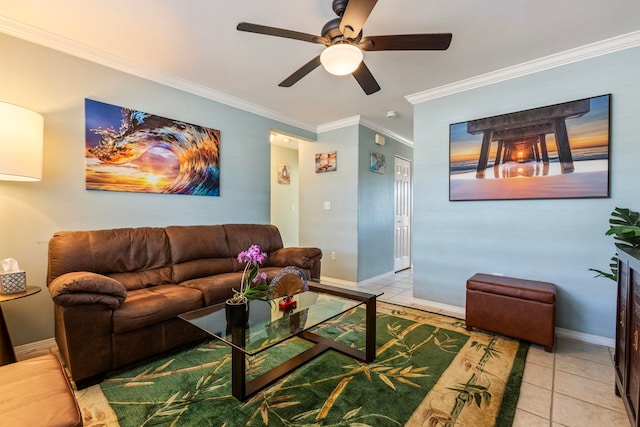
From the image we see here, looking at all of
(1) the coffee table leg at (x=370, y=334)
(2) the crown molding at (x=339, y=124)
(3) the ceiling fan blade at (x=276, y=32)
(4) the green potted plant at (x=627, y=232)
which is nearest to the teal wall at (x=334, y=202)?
(2) the crown molding at (x=339, y=124)

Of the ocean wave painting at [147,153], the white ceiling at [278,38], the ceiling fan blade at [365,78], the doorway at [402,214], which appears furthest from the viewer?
the doorway at [402,214]

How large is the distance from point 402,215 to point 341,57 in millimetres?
4110

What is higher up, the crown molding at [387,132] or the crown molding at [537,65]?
the crown molding at [537,65]

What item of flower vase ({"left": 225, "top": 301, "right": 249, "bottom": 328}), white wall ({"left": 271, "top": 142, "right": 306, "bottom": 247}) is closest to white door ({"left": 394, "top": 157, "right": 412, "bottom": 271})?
white wall ({"left": 271, "top": 142, "right": 306, "bottom": 247})

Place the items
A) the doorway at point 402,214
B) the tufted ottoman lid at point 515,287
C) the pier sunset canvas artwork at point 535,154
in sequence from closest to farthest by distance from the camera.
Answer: the tufted ottoman lid at point 515,287, the pier sunset canvas artwork at point 535,154, the doorway at point 402,214

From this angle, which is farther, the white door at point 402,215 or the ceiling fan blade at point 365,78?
the white door at point 402,215

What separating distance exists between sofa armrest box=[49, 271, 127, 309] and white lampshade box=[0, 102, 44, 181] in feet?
2.53

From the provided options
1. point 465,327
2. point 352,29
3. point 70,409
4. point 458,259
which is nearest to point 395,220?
point 458,259

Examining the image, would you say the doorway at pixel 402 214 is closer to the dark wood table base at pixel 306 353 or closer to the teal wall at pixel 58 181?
the dark wood table base at pixel 306 353

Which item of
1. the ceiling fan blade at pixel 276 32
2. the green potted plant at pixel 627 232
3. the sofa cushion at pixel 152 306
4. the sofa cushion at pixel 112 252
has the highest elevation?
the ceiling fan blade at pixel 276 32

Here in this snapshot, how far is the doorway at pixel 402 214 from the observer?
5.30m

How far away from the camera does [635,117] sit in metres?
2.33

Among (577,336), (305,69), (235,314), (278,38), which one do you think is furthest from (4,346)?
(577,336)

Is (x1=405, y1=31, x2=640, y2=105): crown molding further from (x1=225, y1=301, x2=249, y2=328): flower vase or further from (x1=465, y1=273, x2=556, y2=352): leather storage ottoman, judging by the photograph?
(x1=225, y1=301, x2=249, y2=328): flower vase
